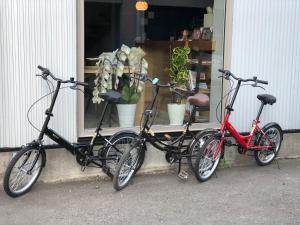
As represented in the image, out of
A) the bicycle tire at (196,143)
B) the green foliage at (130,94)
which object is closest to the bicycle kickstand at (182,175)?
the bicycle tire at (196,143)

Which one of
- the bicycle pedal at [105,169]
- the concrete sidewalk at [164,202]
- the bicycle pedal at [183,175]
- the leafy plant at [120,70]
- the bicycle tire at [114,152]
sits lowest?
the concrete sidewalk at [164,202]

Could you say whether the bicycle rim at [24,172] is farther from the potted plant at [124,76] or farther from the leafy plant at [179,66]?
the leafy plant at [179,66]

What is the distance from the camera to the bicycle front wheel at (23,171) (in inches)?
206

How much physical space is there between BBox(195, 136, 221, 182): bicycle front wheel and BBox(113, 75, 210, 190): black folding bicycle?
152 millimetres

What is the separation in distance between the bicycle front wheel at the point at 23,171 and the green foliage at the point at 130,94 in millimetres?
1535

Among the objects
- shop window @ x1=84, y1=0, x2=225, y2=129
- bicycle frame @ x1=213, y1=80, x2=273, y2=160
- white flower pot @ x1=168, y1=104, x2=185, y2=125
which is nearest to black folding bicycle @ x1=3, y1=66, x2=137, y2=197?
shop window @ x1=84, y1=0, x2=225, y2=129

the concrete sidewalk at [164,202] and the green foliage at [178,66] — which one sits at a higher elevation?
the green foliage at [178,66]

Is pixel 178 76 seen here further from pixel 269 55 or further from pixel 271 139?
pixel 271 139

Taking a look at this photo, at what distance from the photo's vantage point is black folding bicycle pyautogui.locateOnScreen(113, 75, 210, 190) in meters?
5.66

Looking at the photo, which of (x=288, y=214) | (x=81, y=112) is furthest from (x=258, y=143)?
(x=81, y=112)

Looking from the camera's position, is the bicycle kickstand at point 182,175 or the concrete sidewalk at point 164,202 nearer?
the concrete sidewalk at point 164,202

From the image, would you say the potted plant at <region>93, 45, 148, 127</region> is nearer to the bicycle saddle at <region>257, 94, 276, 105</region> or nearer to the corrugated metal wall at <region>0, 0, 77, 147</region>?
the corrugated metal wall at <region>0, 0, 77, 147</region>

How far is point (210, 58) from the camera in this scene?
23.0 ft

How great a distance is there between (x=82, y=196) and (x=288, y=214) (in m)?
2.27
